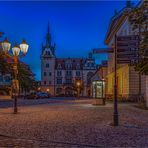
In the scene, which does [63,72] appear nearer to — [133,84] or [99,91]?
[133,84]

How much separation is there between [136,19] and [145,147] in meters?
3.66

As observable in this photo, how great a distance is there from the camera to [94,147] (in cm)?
1010

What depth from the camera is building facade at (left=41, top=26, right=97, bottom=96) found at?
130 m

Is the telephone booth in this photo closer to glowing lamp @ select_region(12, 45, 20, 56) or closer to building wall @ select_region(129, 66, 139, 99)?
building wall @ select_region(129, 66, 139, 99)

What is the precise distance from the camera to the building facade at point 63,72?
428 feet

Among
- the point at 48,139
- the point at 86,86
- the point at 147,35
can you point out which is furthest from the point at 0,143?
the point at 86,86

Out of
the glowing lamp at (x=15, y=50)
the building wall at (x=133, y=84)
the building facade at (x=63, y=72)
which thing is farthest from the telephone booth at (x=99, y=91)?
the building facade at (x=63, y=72)

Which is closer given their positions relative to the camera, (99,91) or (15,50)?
(15,50)

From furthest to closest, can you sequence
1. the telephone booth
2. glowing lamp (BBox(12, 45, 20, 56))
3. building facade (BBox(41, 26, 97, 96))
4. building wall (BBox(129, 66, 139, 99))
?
building facade (BBox(41, 26, 97, 96)) < building wall (BBox(129, 66, 139, 99)) < the telephone booth < glowing lamp (BBox(12, 45, 20, 56))

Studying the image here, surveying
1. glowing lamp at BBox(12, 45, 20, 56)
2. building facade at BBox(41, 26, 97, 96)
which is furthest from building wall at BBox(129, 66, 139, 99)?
building facade at BBox(41, 26, 97, 96)

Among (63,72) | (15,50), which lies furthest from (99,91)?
(63,72)

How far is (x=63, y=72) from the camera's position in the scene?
13262 centimetres

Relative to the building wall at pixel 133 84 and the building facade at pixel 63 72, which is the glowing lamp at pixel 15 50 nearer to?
the building wall at pixel 133 84

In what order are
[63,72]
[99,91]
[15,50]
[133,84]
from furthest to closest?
[63,72]
[133,84]
[99,91]
[15,50]
